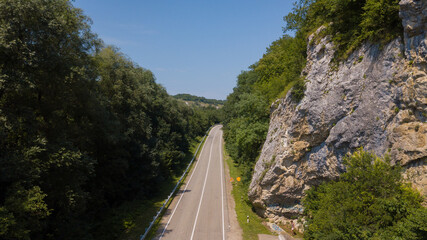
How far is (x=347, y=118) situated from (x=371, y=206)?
17.4 ft

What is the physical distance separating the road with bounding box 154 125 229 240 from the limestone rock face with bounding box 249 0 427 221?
454 cm

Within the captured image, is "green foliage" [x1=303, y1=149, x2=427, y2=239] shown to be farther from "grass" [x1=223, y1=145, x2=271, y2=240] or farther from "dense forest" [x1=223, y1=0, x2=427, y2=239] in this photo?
"grass" [x1=223, y1=145, x2=271, y2=240]

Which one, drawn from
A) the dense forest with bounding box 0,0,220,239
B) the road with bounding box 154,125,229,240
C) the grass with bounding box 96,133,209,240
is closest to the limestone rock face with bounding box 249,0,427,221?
the road with bounding box 154,125,229,240

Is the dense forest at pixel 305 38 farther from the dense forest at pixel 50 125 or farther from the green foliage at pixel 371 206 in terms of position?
the dense forest at pixel 50 125

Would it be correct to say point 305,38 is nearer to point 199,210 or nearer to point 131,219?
point 199,210

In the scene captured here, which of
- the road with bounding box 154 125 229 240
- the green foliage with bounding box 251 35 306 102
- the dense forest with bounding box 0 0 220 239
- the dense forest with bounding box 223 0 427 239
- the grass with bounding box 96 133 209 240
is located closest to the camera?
the dense forest with bounding box 223 0 427 239

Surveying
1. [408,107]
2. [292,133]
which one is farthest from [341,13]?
[292,133]

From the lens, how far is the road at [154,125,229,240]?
1900 centimetres

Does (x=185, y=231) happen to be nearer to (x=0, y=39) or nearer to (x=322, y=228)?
(x=322, y=228)

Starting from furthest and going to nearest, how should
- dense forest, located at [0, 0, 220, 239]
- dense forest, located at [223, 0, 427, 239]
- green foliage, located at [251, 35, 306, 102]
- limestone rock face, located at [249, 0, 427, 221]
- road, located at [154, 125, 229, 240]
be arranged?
green foliage, located at [251, 35, 306, 102] < road, located at [154, 125, 229, 240] < dense forest, located at [0, 0, 220, 239] < limestone rock face, located at [249, 0, 427, 221] < dense forest, located at [223, 0, 427, 239]

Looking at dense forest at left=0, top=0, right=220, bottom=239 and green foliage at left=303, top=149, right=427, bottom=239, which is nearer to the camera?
green foliage at left=303, top=149, right=427, bottom=239

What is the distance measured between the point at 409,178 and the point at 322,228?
5.16 m

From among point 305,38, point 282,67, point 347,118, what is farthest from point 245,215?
point 282,67

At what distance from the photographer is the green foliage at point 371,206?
385 inches
